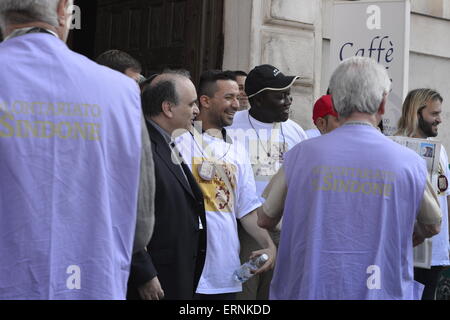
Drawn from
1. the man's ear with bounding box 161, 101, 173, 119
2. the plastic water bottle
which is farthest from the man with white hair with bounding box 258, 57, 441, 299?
the plastic water bottle

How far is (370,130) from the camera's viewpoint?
12.7ft

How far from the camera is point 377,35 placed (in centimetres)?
803

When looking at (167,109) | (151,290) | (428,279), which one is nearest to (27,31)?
(151,290)

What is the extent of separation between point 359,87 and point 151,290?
1230mm

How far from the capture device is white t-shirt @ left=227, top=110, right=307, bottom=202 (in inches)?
242

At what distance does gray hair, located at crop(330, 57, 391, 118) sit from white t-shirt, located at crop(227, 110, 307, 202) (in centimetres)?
221

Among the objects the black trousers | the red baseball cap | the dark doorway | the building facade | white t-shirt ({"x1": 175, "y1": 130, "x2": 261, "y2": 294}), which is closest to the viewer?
white t-shirt ({"x1": 175, "y1": 130, "x2": 261, "y2": 294})

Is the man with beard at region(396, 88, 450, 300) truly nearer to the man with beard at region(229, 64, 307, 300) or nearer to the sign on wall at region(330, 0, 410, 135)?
the man with beard at region(229, 64, 307, 300)

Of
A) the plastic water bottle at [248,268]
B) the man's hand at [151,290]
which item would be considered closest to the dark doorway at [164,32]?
the plastic water bottle at [248,268]

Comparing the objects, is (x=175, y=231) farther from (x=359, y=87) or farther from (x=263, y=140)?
(x=263, y=140)

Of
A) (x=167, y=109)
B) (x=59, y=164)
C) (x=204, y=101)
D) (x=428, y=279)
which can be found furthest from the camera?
(x=428, y=279)

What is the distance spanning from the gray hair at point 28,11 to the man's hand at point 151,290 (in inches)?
51.3

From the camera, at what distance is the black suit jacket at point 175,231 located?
4387mm

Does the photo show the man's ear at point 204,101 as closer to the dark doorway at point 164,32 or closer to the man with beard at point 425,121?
the man with beard at point 425,121
